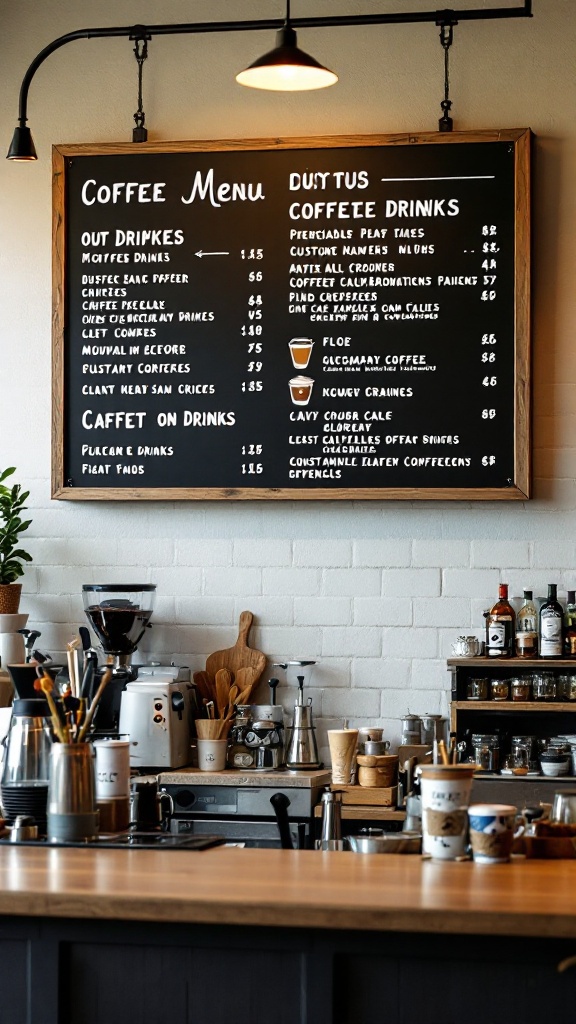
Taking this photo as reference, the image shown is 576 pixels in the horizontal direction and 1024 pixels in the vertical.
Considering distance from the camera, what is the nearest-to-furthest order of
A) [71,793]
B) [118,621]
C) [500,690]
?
[71,793] → [500,690] → [118,621]

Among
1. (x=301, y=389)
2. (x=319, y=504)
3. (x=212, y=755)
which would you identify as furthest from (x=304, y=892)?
(x=301, y=389)

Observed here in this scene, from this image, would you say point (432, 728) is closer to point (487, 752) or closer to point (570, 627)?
point (487, 752)

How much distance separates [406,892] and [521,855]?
475mm

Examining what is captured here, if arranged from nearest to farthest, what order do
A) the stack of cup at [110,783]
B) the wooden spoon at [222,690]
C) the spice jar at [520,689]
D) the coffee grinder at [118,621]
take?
the stack of cup at [110,783], the spice jar at [520,689], the coffee grinder at [118,621], the wooden spoon at [222,690]

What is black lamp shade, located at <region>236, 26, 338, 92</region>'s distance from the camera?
133 inches

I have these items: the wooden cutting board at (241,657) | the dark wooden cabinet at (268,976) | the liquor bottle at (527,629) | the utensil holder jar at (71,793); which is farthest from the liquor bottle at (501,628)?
the dark wooden cabinet at (268,976)

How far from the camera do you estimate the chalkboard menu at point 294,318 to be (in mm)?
4602

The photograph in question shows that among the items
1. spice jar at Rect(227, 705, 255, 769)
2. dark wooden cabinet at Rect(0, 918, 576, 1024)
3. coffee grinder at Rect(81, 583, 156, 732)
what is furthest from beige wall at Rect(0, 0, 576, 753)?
dark wooden cabinet at Rect(0, 918, 576, 1024)

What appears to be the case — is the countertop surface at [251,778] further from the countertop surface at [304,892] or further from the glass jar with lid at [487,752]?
the countertop surface at [304,892]

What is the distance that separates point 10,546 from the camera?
15.7ft

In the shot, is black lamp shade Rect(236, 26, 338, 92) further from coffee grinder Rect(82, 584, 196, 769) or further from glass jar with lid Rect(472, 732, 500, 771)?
glass jar with lid Rect(472, 732, 500, 771)

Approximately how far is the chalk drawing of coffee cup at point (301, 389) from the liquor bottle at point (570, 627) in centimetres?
115

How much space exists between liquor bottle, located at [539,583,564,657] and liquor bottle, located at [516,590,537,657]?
36 mm

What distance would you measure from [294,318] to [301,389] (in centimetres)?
26
